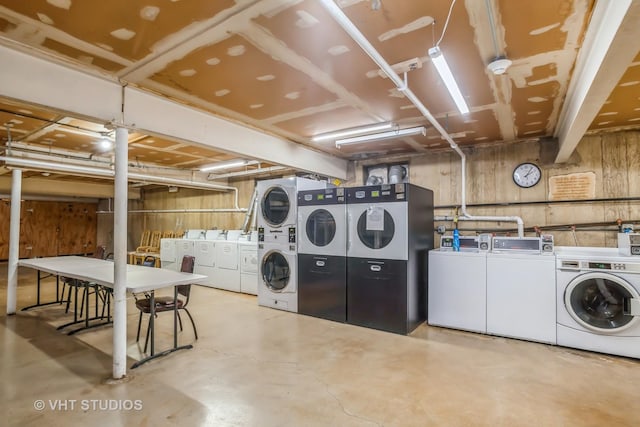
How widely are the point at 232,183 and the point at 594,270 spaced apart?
6804mm

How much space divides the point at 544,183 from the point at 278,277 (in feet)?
13.2

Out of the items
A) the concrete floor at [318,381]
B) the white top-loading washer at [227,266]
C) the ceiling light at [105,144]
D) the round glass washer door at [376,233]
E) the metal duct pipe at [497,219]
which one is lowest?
the concrete floor at [318,381]

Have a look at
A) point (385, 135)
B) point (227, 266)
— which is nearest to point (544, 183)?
point (385, 135)

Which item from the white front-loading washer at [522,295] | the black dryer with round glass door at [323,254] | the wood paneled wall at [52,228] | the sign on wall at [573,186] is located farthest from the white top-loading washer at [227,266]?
the wood paneled wall at [52,228]

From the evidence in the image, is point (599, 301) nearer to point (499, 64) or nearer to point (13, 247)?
point (499, 64)

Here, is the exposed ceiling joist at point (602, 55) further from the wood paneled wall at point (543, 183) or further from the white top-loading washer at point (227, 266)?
the white top-loading washer at point (227, 266)

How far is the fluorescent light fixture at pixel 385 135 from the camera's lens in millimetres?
3930

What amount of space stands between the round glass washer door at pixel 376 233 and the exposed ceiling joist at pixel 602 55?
2034mm

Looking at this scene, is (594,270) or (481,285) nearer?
(594,270)

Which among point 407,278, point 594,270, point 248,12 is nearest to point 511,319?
point 594,270

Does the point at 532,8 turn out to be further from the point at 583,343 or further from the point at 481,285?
the point at 583,343

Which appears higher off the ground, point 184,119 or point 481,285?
point 184,119

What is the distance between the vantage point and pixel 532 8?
Answer: 6.04 ft

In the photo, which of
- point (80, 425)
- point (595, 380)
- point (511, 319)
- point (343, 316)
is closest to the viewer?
point (80, 425)
